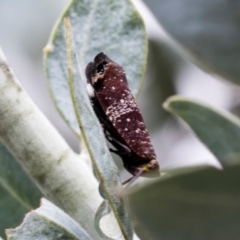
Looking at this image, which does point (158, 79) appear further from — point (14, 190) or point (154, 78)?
point (14, 190)

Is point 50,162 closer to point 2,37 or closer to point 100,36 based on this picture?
point 100,36

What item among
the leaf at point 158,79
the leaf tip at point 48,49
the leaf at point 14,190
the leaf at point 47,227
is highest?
the leaf tip at point 48,49

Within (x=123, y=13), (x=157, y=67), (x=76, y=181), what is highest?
(x=123, y=13)

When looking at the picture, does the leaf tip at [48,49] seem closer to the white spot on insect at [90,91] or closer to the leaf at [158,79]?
the white spot on insect at [90,91]

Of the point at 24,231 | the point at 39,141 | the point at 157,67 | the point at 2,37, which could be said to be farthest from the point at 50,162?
the point at 2,37

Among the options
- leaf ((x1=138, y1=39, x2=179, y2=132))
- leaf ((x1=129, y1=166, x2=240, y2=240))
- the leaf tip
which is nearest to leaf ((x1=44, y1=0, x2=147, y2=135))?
the leaf tip

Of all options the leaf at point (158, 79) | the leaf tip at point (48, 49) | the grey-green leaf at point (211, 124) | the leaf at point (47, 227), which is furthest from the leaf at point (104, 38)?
the leaf at point (158, 79)
